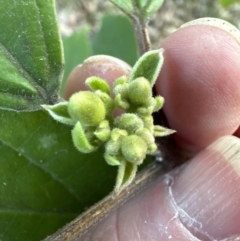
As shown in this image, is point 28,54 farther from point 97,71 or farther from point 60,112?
point 97,71

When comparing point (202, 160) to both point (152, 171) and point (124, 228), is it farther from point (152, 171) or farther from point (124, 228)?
point (124, 228)

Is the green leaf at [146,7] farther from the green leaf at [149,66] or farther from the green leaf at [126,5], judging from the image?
the green leaf at [149,66]

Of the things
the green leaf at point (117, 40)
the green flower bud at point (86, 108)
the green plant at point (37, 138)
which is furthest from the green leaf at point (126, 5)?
the green leaf at point (117, 40)

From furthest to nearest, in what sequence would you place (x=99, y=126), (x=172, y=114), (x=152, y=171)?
(x=172, y=114) → (x=152, y=171) → (x=99, y=126)

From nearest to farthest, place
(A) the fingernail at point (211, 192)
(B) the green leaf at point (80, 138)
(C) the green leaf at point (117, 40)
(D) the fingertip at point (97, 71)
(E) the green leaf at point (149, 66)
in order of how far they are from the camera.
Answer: (B) the green leaf at point (80, 138) < (E) the green leaf at point (149, 66) < (A) the fingernail at point (211, 192) < (D) the fingertip at point (97, 71) < (C) the green leaf at point (117, 40)

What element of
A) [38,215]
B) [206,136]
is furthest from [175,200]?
[38,215]

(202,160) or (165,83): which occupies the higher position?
(165,83)

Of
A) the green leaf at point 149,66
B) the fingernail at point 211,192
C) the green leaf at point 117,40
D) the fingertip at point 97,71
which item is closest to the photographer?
the green leaf at point 149,66
